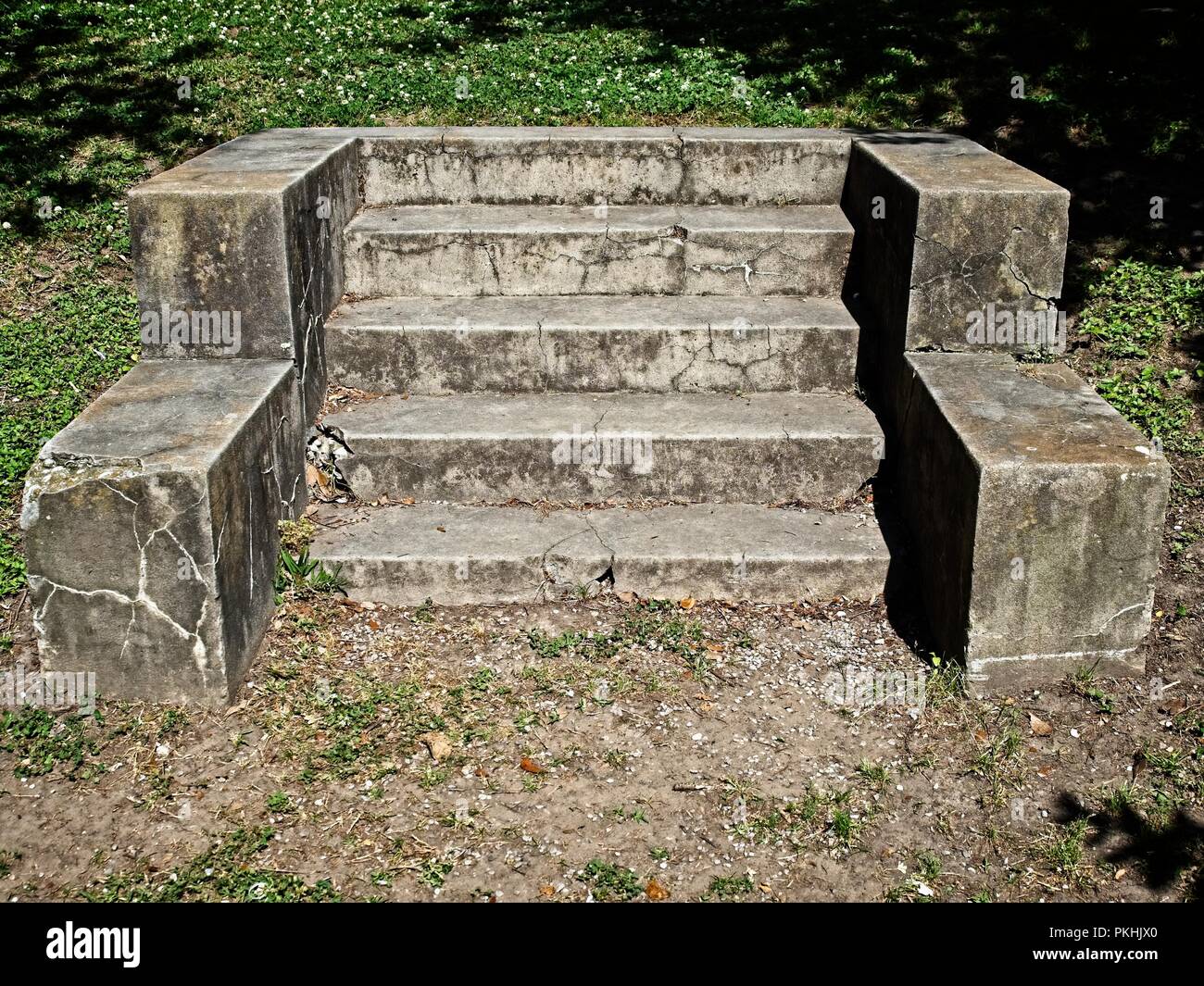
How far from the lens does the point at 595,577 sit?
4.51 meters

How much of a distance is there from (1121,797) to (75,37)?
8.44 metres

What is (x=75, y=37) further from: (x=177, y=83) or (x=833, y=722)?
(x=833, y=722)

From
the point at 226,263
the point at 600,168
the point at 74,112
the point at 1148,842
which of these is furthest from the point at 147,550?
the point at 74,112

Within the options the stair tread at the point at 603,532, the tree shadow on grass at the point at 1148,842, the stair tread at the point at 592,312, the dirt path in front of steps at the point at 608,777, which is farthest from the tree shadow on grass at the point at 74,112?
the tree shadow on grass at the point at 1148,842

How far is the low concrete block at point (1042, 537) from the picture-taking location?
12.5 ft

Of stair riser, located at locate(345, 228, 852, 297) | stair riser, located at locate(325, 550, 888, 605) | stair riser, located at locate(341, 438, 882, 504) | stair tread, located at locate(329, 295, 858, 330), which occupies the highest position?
stair riser, located at locate(345, 228, 852, 297)

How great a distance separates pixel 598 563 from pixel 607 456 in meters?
0.55

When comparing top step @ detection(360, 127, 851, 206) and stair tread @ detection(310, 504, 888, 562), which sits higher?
top step @ detection(360, 127, 851, 206)

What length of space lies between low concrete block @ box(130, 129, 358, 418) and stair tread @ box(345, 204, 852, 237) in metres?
0.89

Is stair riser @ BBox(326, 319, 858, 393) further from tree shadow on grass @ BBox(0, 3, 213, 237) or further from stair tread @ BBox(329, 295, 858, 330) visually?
tree shadow on grass @ BBox(0, 3, 213, 237)

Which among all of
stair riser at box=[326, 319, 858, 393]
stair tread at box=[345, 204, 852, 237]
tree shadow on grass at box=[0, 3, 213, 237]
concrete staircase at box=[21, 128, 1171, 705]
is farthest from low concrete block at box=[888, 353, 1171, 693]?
tree shadow on grass at box=[0, 3, 213, 237]

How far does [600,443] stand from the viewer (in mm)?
4816

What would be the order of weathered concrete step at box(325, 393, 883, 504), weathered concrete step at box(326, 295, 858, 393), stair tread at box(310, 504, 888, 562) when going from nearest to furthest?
stair tread at box(310, 504, 888, 562) → weathered concrete step at box(325, 393, 883, 504) → weathered concrete step at box(326, 295, 858, 393)

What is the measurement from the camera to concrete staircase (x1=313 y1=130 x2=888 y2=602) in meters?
4.51
